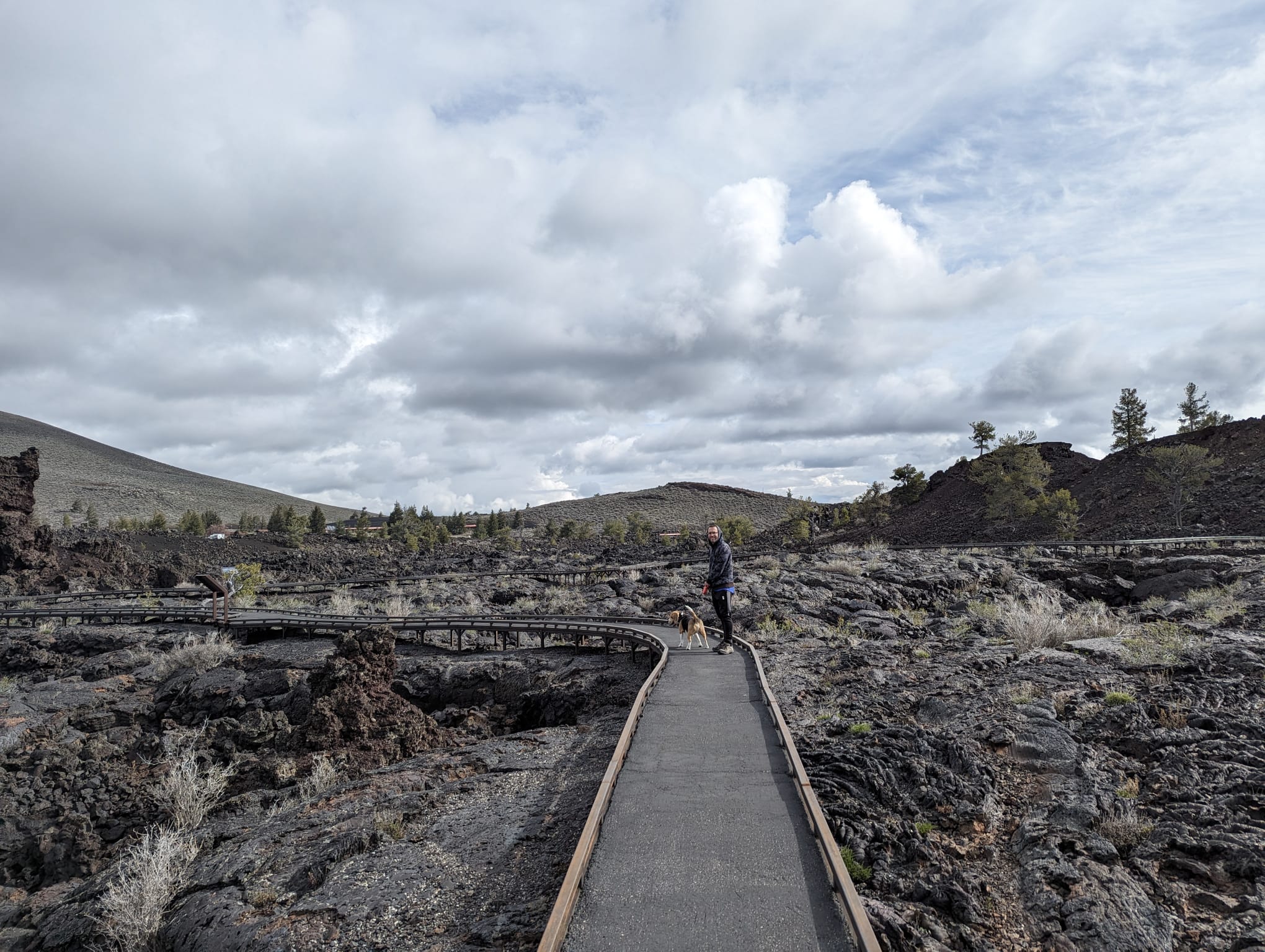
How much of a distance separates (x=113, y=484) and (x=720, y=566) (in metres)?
161

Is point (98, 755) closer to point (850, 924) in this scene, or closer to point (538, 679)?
point (538, 679)

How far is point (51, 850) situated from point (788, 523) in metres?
78.6

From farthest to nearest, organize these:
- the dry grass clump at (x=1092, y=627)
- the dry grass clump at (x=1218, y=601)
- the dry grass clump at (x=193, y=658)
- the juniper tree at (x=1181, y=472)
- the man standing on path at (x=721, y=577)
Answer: the juniper tree at (x=1181, y=472), the dry grass clump at (x=193, y=658), the dry grass clump at (x=1218, y=601), the dry grass clump at (x=1092, y=627), the man standing on path at (x=721, y=577)

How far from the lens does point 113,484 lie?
135 m

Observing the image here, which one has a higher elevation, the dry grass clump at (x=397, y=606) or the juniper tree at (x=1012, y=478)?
the juniper tree at (x=1012, y=478)

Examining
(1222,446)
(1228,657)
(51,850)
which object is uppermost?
(1222,446)

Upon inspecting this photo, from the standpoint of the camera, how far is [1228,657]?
36.7ft

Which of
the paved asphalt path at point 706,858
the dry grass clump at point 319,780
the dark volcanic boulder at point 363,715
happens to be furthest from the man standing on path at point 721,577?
the dry grass clump at point 319,780

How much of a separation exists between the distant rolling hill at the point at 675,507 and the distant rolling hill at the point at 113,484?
2440 inches

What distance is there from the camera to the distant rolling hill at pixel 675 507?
437 ft

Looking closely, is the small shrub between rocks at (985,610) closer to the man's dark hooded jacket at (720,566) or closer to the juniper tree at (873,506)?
the man's dark hooded jacket at (720,566)

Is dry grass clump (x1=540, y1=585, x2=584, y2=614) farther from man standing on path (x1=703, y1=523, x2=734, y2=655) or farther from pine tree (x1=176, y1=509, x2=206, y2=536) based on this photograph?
pine tree (x1=176, y1=509, x2=206, y2=536)

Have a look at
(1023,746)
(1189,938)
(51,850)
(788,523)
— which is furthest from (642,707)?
(788,523)

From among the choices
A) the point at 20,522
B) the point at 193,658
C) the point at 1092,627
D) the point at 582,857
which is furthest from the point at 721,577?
the point at 20,522
